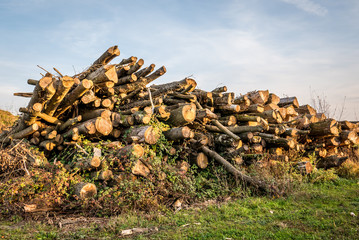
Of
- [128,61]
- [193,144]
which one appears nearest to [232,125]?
[193,144]

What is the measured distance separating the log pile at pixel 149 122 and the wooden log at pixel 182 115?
0.03m

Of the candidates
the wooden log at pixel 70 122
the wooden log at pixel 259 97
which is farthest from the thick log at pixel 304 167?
the wooden log at pixel 70 122

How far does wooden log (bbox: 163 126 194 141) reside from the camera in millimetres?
7000

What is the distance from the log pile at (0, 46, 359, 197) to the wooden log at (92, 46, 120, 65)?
3 cm

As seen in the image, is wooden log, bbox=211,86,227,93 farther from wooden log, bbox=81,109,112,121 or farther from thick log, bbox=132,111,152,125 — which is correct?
wooden log, bbox=81,109,112,121

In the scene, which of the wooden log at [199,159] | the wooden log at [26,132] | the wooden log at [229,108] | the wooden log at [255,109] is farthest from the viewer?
the wooden log at [255,109]

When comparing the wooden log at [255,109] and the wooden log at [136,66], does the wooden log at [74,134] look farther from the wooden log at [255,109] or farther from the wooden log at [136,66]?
the wooden log at [255,109]

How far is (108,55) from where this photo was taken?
844cm

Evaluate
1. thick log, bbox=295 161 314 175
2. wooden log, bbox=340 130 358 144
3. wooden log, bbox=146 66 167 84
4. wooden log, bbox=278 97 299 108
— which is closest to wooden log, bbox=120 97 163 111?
wooden log, bbox=146 66 167 84

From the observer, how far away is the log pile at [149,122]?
6.60 meters

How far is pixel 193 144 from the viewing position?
7668 mm

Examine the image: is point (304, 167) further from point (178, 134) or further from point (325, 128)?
point (178, 134)

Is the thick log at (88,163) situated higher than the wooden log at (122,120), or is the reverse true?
the wooden log at (122,120)

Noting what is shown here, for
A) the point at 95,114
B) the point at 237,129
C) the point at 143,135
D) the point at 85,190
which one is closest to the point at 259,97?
the point at 237,129
